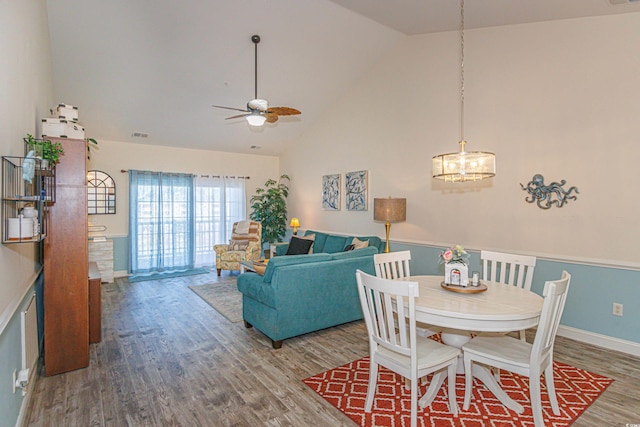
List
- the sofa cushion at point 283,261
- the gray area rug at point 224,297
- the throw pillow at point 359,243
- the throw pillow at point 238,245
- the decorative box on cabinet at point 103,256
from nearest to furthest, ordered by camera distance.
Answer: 1. the sofa cushion at point 283,261
2. the gray area rug at point 224,297
3. the throw pillow at point 359,243
4. the decorative box on cabinet at point 103,256
5. the throw pillow at point 238,245

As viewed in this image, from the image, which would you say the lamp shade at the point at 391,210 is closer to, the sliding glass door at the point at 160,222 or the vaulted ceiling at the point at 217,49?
the vaulted ceiling at the point at 217,49

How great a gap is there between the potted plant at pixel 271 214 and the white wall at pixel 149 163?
35cm

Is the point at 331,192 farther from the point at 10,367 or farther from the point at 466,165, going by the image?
the point at 10,367

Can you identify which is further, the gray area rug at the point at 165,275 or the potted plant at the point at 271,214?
the potted plant at the point at 271,214

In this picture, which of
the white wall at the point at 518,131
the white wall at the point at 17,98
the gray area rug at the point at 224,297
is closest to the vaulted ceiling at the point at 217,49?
the white wall at the point at 518,131

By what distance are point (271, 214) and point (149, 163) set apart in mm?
2761

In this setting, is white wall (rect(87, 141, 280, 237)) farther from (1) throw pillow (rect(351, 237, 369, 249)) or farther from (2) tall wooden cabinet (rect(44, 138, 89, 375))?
(2) tall wooden cabinet (rect(44, 138, 89, 375))

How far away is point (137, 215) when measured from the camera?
6.61 metres

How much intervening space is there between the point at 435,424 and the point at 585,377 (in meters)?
1.56

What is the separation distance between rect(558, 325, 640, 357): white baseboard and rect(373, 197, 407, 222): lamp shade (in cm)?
228

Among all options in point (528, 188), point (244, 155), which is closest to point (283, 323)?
point (528, 188)

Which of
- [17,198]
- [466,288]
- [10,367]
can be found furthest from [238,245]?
[466,288]

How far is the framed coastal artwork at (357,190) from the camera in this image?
5848 millimetres

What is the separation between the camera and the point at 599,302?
11.1 ft
